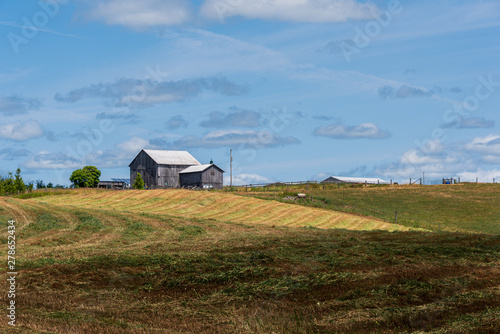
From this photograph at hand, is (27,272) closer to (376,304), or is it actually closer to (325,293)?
(325,293)

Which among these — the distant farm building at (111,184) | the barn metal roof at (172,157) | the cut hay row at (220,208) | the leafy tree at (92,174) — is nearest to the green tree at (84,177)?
the leafy tree at (92,174)

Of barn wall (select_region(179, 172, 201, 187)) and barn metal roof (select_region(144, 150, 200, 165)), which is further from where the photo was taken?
barn metal roof (select_region(144, 150, 200, 165))

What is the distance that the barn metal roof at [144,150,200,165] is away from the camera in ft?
313

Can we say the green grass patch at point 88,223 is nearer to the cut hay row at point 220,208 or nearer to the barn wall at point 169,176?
the cut hay row at point 220,208

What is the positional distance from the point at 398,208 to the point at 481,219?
10287mm

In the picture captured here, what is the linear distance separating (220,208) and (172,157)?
48.7 m

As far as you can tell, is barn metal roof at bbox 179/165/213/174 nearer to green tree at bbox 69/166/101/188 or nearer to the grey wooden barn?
the grey wooden barn

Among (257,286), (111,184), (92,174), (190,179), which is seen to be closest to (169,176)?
(190,179)

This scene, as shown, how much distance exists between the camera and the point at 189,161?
99.4 m

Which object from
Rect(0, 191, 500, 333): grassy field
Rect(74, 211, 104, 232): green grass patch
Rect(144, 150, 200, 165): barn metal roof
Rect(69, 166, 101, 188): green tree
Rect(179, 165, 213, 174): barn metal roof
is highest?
Rect(144, 150, 200, 165): barn metal roof

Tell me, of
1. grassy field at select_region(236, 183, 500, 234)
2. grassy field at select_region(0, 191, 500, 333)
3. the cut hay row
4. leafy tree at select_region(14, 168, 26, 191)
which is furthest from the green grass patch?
leafy tree at select_region(14, 168, 26, 191)

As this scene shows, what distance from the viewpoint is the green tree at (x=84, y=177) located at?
88.4m

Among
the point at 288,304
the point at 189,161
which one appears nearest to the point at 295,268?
the point at 288,304

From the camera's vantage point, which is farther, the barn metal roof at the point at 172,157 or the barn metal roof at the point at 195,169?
the barn metal roof at the point at 172,157
